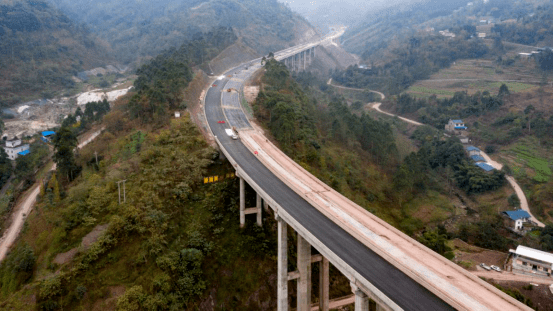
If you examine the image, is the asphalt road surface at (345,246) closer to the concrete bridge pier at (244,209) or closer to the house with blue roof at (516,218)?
the concrete bridge pier at (244,209)

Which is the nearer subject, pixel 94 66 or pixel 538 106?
pixel 538 106

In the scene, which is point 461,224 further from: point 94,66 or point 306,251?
point 94,66

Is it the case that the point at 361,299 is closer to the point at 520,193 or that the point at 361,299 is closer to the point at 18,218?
the point at 18,218

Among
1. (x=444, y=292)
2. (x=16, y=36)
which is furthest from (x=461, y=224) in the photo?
(x=16, y=36)

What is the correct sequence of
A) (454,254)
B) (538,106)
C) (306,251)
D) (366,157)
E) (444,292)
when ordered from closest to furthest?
(444,292) < (306,251) < (454,254) < (366,157) < (538,106)

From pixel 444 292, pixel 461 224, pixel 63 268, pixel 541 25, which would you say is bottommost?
pixel 461 224

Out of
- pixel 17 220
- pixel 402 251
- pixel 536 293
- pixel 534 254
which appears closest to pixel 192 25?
pixel 17 220

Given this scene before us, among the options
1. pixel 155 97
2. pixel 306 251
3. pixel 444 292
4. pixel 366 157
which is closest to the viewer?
pixel 444 292

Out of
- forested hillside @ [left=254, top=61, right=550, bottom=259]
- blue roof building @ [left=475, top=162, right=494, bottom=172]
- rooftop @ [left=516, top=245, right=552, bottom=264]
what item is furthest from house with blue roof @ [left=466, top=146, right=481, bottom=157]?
rooftop @ [left=516, top=245, right=552, bottom=264]
